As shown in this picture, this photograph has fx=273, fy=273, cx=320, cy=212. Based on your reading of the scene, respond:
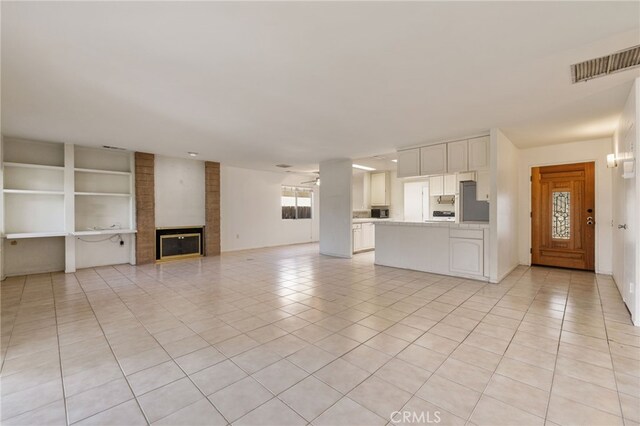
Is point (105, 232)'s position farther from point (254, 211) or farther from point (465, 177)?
point (465, 177)

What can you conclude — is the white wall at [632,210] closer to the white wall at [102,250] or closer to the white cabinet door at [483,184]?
the white cabinet door at [483,184]

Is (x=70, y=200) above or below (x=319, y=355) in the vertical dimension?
above

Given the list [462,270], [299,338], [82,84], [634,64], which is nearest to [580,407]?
[299,338]

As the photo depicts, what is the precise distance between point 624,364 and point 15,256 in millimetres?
9001

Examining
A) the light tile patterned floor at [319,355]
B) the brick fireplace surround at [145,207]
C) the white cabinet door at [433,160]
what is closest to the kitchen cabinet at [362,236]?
the white cabinet door at [433,160]

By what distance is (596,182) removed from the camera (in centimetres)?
530

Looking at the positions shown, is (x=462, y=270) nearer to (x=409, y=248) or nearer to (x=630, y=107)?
(x=409, y=248)

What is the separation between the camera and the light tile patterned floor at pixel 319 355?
5.65 feet

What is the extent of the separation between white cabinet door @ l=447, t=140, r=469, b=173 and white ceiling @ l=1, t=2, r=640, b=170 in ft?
1.27

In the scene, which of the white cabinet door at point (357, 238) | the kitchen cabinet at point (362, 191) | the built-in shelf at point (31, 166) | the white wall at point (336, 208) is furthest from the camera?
the kitchen cabinet at point (362, 191)

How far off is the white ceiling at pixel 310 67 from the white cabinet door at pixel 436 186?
7.12 feet

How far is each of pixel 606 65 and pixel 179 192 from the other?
816 centimetres

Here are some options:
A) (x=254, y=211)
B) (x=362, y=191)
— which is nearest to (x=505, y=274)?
(x=362, y=191)

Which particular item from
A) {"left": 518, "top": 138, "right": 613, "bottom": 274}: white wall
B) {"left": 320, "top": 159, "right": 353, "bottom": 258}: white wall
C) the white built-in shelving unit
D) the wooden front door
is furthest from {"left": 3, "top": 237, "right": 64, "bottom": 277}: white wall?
the wooden front door
